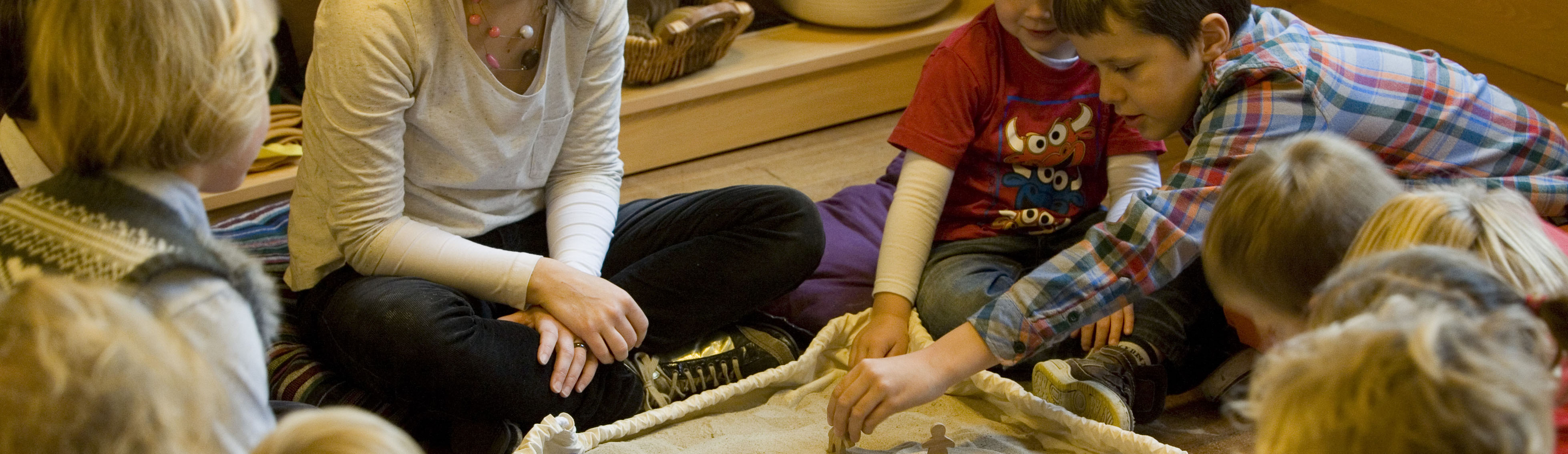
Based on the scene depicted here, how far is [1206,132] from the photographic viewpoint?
103 cm

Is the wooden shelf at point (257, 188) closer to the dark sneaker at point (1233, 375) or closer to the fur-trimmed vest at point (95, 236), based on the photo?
the fur-trimmed vest at point (95, 236)

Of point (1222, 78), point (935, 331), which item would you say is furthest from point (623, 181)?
point (1222, 78)

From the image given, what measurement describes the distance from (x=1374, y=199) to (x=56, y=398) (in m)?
0.74

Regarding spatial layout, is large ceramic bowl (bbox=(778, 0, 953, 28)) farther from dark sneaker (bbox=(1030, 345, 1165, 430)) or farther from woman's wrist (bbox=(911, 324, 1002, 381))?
woman's wrist (bbox=(911, 324, 1002, 381))

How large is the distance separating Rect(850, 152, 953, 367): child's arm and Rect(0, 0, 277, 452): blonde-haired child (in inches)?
30.2

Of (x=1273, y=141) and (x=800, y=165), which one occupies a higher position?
(x=1273, y=141)

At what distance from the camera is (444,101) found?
3.66ft

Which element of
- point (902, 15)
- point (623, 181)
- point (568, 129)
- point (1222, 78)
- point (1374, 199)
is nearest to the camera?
point (1374, 199)

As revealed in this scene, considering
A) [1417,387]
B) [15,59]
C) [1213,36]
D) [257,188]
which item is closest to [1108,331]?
[1213,36]

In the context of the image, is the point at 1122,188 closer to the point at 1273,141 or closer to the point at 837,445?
the point at 1273,141

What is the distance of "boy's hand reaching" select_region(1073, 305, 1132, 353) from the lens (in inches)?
49.6

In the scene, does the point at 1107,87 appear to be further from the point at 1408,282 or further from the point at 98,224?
the point at 98,224

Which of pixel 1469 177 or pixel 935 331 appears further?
pixel 935 331

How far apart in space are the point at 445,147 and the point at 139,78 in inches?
21.1
